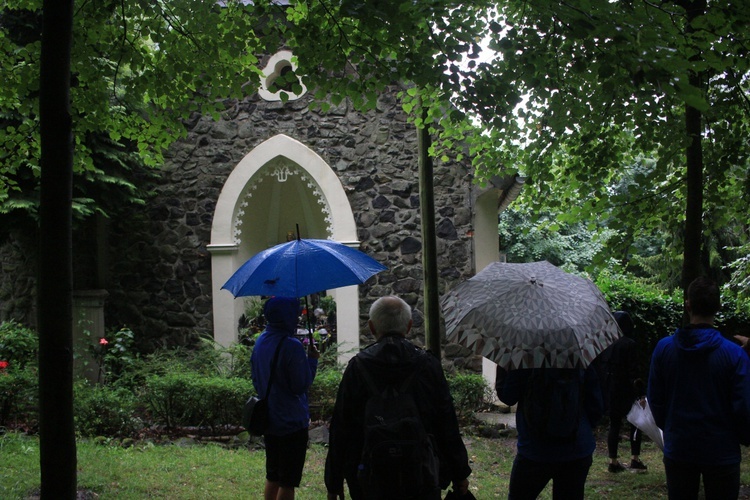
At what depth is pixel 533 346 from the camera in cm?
307

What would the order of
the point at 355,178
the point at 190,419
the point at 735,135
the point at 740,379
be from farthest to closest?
the point at 355,178 → the point at 190,419 → the point at 735,135 → the point at 740,379

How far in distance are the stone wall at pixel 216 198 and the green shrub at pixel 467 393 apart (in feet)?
4.89

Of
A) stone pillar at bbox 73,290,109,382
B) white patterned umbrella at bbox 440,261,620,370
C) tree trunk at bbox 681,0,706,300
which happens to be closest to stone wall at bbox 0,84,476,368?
stone pillar at bbox 73,290,109,382

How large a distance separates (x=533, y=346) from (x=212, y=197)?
8047mm

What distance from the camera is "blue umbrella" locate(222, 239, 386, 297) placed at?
4.48 meters

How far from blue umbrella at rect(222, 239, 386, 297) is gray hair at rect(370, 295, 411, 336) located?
1448 mm

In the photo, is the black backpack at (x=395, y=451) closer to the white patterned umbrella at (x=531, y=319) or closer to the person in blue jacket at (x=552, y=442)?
the white patterned umbrella at (x=531, y=319)

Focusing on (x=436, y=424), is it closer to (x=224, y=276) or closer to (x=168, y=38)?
(x=168, y=38)

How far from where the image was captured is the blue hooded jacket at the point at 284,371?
13.1 feet

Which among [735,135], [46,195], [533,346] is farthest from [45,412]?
[735,135]

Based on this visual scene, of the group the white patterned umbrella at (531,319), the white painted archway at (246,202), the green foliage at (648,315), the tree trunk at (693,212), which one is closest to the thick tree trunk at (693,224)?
the tree trunk at (693,212)

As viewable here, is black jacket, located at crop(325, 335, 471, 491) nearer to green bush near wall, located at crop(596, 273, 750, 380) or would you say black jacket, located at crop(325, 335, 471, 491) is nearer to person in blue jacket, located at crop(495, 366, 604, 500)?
person in blue jacket, located at crop(495, 366, 604, 500)

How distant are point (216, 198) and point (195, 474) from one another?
5320 mm

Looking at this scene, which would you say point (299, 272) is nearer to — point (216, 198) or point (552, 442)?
point (552, 442)
